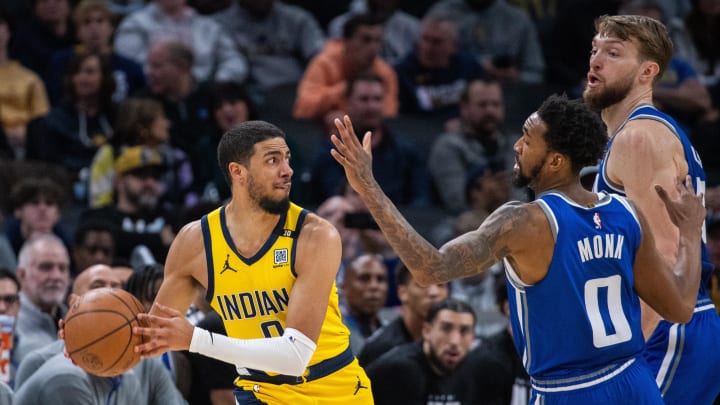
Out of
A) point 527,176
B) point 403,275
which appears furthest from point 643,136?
point 403,275

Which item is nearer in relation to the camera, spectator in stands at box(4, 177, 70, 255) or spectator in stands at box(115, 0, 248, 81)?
spectator in stands at box(4, 177, 70, 255)

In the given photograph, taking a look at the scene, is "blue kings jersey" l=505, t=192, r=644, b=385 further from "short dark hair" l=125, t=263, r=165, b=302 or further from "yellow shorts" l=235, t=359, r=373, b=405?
"short dark hair" l=125, t=263, r=165, b=302

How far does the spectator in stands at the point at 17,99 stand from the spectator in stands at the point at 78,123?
0.30 m

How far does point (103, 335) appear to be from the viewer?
5.28 metres

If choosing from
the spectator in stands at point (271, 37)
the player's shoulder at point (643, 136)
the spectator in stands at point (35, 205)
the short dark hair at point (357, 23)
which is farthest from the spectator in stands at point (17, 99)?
the player's shoulder at point (643, 136)

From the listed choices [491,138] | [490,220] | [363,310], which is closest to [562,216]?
[490,220]

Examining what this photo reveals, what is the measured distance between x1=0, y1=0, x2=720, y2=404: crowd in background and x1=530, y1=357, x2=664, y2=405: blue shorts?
3.18 m

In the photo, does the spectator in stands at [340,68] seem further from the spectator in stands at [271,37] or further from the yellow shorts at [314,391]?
the yellow shorts at [314,391]

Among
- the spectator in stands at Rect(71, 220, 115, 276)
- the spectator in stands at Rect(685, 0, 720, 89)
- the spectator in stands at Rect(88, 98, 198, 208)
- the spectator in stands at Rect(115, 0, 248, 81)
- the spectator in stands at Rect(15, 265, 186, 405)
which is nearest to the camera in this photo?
the spectator in stands at Rect(15, 265, 186, 405)

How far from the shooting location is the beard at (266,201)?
570 cm

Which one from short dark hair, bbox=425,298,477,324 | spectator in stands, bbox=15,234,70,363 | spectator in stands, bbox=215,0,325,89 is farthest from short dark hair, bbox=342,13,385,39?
short dark hair, bbox=425,298,477,324

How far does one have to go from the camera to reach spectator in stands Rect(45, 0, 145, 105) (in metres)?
12.1

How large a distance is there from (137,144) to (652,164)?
A: 609 cm

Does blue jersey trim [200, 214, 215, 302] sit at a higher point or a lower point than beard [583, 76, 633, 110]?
lower
